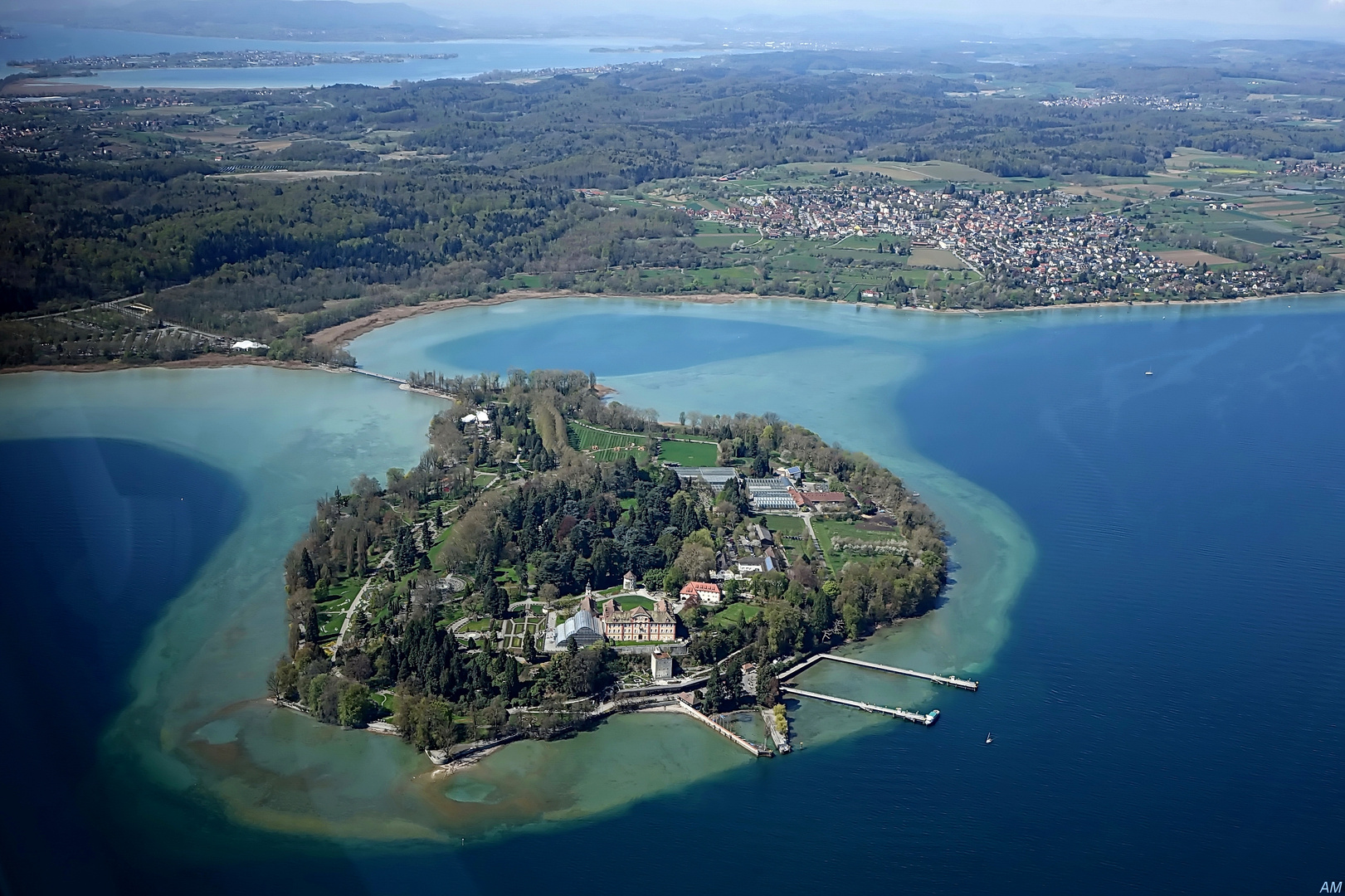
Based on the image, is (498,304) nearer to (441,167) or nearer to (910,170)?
(441,167)

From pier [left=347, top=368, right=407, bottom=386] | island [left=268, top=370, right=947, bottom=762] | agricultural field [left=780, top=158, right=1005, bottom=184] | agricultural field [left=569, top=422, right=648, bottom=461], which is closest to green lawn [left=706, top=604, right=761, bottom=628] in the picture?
island [left=268, top=370, right=947, bottom=762]

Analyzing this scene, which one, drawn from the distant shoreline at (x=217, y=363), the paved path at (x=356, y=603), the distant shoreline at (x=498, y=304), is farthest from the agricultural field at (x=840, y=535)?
the distant shoreline at (x=217, y=363)

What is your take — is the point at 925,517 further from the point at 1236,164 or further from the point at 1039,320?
the point at 1236,164

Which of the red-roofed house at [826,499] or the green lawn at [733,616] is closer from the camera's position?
the green lawn at [733,616]

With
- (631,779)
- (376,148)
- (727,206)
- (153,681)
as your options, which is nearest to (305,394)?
(153,681)

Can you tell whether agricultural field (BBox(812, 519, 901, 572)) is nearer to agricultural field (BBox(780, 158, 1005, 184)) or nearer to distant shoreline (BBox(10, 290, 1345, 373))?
distant shoreline (BBox(10, 290, 1345, 373))

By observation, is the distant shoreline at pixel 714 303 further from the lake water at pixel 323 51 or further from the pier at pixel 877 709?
the pier at pixel 877 709
